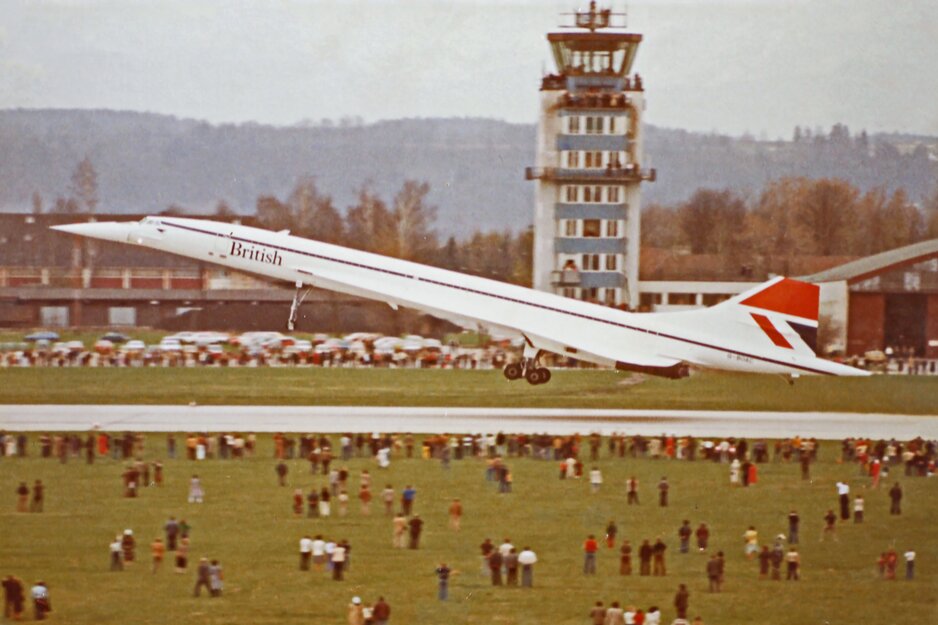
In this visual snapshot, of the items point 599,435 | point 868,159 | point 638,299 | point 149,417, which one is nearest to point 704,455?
point 599,435

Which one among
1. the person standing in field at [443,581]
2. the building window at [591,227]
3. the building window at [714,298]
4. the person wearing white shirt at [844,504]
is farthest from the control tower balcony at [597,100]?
the person standing in field at [443,581]


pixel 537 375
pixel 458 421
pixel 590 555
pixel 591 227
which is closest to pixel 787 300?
pixel 591 227

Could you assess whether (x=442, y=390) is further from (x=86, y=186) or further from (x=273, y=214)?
(x=86, y=186)

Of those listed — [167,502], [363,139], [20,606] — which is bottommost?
[20,606]

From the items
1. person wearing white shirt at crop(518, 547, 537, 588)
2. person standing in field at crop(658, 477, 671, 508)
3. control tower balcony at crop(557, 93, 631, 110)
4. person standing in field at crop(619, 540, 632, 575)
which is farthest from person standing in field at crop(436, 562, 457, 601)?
control tower balcony at crop(557, 93, 631, 110)

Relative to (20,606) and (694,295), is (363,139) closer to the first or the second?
(694,295)

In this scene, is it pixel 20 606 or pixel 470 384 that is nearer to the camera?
pixel 20 606
